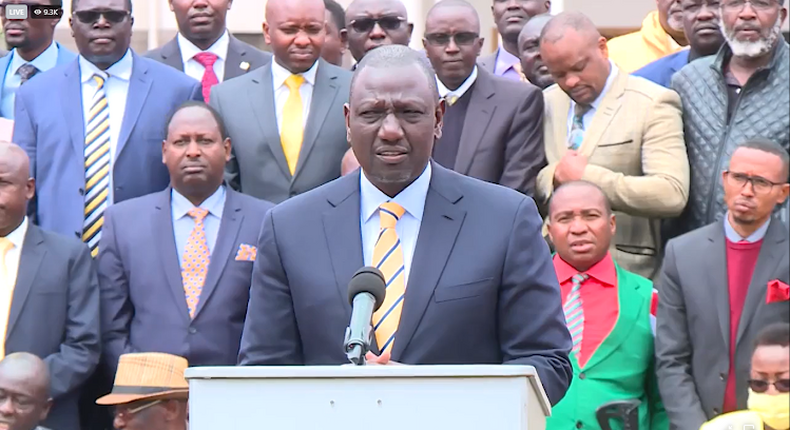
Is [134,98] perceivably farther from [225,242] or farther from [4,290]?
[4,290]

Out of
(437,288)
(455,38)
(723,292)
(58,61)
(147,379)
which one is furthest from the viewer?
(58,61)

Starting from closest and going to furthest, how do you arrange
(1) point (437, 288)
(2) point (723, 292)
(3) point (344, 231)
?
(1) point (437, 288) < (3) point (344, 231) < (2) point (723, 292)

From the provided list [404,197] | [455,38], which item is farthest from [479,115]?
[404,197]

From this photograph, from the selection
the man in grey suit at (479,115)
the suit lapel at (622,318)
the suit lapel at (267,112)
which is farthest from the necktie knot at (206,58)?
the suit lapel at (622,318)

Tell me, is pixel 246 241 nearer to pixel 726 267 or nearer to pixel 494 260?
pixel 726 267

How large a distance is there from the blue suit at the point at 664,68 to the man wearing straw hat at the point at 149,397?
114 inches

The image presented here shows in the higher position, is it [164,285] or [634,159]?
[634,159]

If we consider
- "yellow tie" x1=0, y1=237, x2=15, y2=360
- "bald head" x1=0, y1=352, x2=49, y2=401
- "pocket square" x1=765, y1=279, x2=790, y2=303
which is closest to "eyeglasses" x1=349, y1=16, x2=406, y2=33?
"yellow tie" x1=0, y1=237, x2=15, y2=360

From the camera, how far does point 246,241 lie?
6.82 metres

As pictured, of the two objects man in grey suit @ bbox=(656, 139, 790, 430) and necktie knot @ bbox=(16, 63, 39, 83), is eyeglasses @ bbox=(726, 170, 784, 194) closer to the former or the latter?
man in grey suit @ bbox=(656, 139, 790, 430)

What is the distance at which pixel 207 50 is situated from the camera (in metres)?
8.03

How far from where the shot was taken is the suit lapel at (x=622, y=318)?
640 cm

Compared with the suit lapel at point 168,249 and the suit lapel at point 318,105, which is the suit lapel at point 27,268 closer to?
the suit lapel at point 168,249

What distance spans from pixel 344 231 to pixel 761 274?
2498 millimetres
